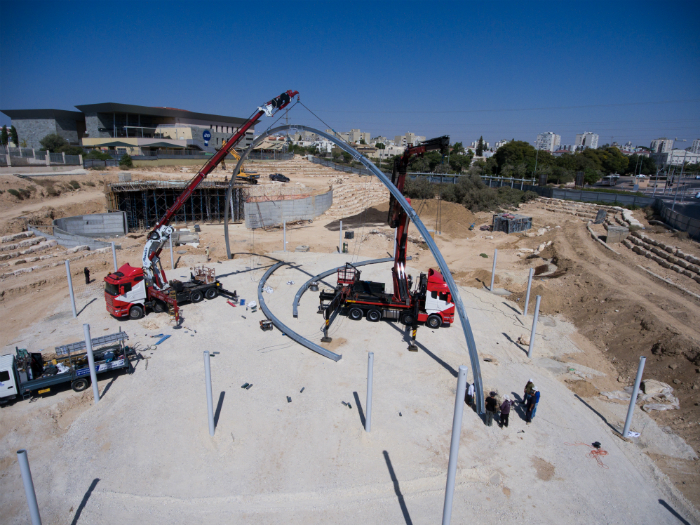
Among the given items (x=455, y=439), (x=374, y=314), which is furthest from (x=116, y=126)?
(x=455, y=439)

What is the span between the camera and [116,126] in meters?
75.1

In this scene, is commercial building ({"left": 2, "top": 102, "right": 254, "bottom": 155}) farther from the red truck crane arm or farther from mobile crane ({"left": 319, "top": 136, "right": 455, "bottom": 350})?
mobile crane ({"left": 319, "top": 136, "right": 455, "bottom": 350})

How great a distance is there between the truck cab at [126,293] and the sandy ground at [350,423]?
0.73 m

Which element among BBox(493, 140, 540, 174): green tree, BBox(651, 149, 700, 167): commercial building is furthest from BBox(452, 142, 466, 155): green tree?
BBox(651, 149, 700, 167): commercial building

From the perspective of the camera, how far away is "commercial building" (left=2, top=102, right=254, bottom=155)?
7200cm

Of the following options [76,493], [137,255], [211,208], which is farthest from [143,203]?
[76,493]

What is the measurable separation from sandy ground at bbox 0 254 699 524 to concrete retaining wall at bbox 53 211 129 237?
2080 centimetres

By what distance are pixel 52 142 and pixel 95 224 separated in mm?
48646

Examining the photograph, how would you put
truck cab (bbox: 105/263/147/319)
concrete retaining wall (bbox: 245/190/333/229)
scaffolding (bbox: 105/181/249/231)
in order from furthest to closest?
1. concrete retaining wall (bbox: 245/190/333/229)
2. scaffolding (bbox: 105/181/249/231)
3. truck cab (bbox: 105/263/147/319)

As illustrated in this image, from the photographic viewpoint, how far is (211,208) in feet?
144

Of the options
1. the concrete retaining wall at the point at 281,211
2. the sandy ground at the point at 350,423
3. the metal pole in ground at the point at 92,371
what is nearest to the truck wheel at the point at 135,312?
the sandy ground at the point at 350,423

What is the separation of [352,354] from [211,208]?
33282mm

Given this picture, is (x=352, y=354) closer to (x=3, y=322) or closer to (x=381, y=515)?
(x=381, y=515)

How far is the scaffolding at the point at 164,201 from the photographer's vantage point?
37.4 m
